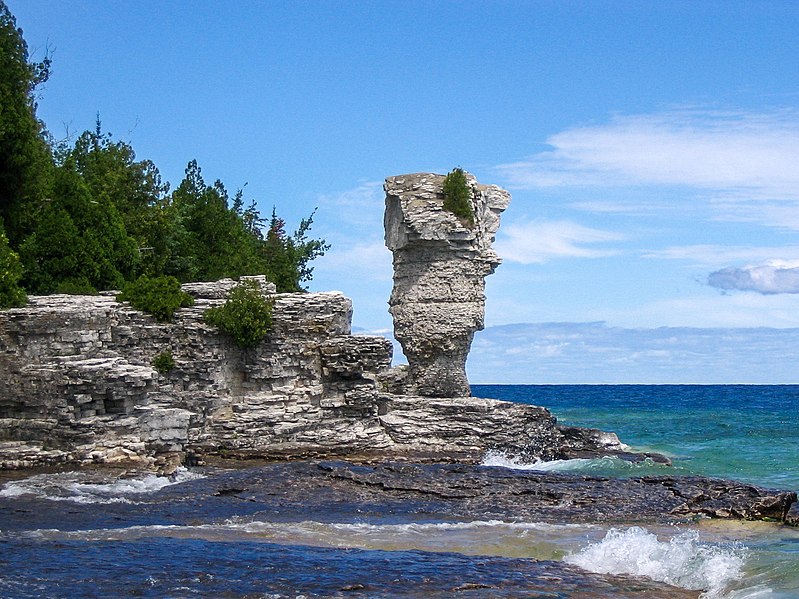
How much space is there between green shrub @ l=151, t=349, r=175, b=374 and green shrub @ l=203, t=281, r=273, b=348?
153cm

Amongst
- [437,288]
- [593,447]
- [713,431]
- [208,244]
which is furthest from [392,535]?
[713,431]

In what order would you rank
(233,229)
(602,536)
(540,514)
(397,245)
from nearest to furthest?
(602,536), (540,514), (397,245), (233,229)

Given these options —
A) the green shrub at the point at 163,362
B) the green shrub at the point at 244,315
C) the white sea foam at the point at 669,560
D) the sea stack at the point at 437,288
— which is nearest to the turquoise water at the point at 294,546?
the white sea foam at the point at 669,560

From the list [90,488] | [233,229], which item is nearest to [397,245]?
[233,229]

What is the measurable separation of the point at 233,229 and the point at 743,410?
44.8 m

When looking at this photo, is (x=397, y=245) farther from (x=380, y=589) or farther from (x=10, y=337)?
(x=380, y=589)

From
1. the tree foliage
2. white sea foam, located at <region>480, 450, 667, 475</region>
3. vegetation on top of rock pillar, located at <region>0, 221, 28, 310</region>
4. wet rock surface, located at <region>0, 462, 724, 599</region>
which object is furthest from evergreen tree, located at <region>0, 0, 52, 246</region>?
white sea foam, located at <region>480, 450, 667, 475</region>

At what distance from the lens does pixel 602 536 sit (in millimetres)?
18328

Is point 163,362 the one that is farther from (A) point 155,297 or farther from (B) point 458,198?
(B) point 458,198

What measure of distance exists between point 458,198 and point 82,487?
17.4 m

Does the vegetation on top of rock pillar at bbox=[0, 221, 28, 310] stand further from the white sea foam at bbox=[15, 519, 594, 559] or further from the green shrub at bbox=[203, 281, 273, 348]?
the white sea foam at bbox=[15, 519, 594, 559]

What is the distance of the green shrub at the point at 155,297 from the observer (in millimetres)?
28625

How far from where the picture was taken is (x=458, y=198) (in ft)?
116

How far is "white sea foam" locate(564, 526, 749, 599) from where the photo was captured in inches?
587
